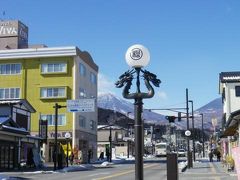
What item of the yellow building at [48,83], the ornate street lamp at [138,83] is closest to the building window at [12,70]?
the yellow building at [48,83]

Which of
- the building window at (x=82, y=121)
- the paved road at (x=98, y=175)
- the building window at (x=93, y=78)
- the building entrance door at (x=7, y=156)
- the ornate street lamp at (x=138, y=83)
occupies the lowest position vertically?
the paved road at (x=98, y=175)

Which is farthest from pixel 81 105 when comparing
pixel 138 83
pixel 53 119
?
pixel 138 83

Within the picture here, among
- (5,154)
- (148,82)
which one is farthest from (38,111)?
(148,82)

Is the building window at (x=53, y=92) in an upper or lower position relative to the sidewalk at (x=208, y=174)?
upper

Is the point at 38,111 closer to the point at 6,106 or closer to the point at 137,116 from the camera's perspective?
the point at 6,106

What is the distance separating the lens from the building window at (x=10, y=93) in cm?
7031

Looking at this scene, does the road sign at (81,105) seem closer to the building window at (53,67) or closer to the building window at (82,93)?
the building window at (53,67)

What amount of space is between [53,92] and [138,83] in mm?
61133

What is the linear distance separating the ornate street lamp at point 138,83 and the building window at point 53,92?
5988cm

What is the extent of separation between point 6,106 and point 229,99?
25146 millimetres

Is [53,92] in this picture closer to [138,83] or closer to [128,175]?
[128,175]

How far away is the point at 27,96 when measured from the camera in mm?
69938

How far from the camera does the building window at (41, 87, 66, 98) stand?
6856 cm

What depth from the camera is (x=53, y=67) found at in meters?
69.3
